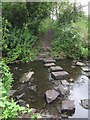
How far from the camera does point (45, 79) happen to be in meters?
3.98

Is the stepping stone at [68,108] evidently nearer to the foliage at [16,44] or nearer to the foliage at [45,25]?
the foliage at [16,44]

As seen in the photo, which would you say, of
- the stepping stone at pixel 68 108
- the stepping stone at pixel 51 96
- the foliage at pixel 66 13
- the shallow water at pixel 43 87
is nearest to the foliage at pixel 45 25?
the foliage at pixel 66 13

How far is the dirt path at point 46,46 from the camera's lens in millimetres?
5986

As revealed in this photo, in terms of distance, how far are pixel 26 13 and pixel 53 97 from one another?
3359 mm

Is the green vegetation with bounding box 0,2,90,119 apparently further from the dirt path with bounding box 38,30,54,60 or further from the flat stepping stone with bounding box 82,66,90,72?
the flat stepping stone with bounding box 82,66,90,72

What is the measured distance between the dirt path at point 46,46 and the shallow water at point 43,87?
0.71 metres

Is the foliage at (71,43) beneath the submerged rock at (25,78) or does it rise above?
above

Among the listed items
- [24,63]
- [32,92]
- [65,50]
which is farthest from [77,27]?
[32,92]

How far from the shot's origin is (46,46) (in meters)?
6.62

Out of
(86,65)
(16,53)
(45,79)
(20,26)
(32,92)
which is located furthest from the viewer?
(20,26)

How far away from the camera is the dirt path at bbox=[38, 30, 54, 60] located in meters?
5.99

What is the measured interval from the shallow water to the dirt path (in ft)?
2.34

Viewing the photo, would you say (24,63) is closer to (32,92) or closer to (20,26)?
(20,26)

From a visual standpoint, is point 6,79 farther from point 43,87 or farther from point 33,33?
point 33,33
